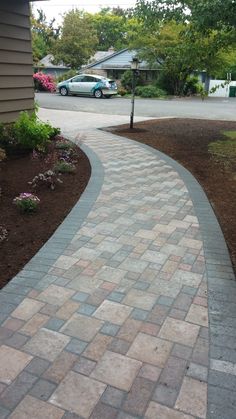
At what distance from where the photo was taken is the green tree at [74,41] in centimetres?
3478

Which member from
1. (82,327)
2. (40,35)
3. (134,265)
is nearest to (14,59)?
(134,265)

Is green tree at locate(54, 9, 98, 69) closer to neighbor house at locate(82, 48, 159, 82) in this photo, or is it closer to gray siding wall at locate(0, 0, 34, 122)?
neighbor house at locate(82, 48, 159, 82)

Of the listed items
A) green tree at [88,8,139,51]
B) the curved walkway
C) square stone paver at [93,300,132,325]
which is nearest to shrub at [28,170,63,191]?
the curved walkway

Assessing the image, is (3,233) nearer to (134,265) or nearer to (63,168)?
(134,265)

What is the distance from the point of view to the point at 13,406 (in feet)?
7.01

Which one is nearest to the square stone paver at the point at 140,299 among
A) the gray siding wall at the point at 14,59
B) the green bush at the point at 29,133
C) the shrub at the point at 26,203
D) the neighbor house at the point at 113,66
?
the shrub at the point at 26,203

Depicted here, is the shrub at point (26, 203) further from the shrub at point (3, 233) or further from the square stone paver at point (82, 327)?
the square stone paver at point (82, 327)

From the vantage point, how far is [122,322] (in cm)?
286

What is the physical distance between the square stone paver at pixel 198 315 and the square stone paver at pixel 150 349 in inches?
13.1

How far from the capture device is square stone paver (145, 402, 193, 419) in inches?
82.7

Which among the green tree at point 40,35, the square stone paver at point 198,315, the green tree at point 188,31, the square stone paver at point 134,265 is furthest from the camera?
the green tree at point 40,35

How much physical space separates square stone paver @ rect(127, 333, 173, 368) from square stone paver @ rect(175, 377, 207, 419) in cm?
21

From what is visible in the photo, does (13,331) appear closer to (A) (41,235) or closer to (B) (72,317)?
(B) (72,317)

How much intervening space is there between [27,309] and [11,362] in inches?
22.2
